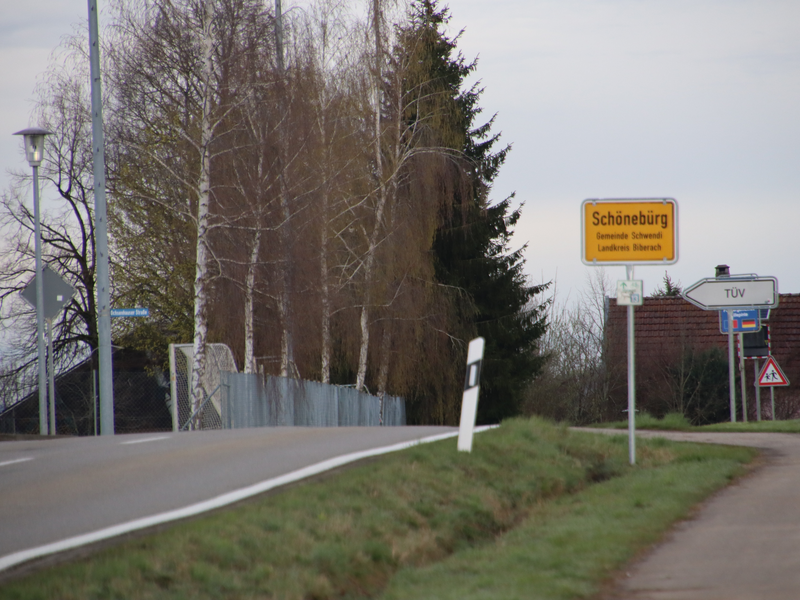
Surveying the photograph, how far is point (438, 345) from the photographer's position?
98.2ft

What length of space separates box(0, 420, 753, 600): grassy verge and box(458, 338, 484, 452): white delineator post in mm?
161

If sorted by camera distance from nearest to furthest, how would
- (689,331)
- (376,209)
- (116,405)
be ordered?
(376,209), (116,405), (689,331)

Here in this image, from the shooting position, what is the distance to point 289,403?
23625mm

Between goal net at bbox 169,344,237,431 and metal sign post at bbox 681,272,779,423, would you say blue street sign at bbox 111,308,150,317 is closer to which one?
→ goal net at bbox 169,344,237,431

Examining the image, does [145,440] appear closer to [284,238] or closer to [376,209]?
[284,238]

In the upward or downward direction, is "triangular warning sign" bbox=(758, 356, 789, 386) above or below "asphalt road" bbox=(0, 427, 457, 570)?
below

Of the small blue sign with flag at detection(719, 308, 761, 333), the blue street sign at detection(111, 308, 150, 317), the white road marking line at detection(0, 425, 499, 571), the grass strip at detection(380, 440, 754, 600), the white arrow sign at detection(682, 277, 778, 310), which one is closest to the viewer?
the white road marking line at detection(0, 425, 499, 571)

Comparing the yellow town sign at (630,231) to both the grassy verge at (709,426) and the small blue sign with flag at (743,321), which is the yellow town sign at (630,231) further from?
the small blue sign with flag at (743,321)

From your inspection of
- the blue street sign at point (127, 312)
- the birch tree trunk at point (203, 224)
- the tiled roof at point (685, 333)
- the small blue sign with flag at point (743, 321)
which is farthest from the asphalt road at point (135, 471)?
the tiled roof at point (685, 333)

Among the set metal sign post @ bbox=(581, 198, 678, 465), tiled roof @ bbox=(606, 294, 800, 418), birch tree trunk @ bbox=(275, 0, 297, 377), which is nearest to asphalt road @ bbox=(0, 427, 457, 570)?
metal sign post @ bbox=(581, 198, 678, 465)

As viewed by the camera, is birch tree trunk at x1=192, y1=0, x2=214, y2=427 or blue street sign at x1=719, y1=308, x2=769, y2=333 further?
→ blue street sign at x1=719, y1=308, x2=769, y2=333

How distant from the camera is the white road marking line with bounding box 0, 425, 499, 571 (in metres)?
5.75

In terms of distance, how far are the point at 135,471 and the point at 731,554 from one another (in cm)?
506

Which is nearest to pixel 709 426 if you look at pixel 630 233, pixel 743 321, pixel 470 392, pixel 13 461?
pixel 743 321
